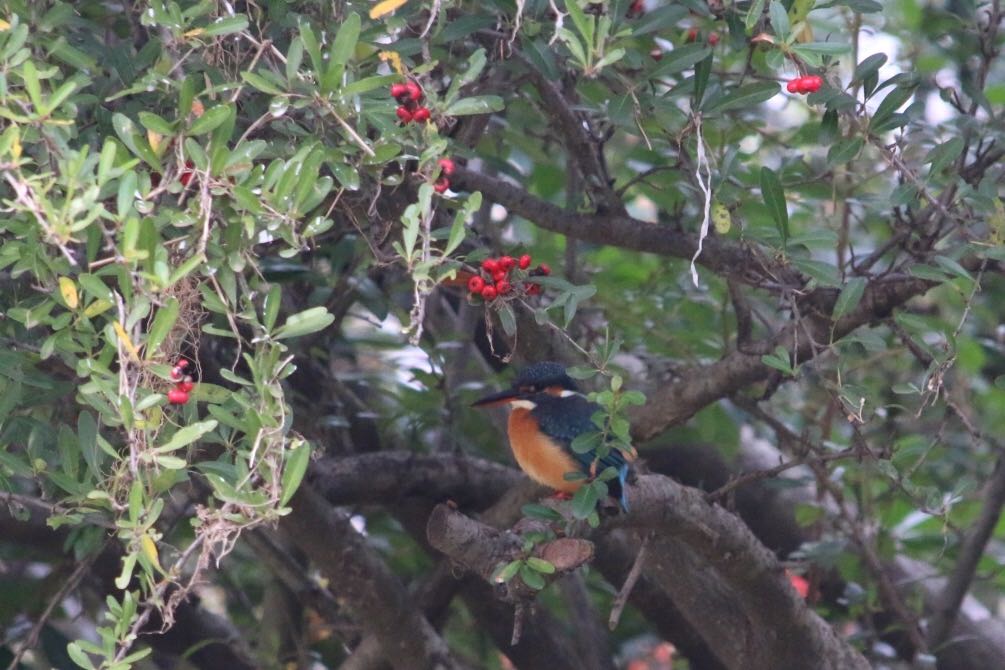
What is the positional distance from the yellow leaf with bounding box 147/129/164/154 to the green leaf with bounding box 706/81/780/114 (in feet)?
3.55

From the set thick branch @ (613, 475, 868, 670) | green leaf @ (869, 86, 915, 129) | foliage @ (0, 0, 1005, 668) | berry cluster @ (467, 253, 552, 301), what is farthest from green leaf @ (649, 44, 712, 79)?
thick branch @ (613, 475, 868, 670)

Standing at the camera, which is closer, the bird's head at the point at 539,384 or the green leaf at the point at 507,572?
the green leaf at the point at 507,572

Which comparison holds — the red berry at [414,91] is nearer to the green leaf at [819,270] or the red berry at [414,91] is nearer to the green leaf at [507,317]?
the green leaf at [507,317]

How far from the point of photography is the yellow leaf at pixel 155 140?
6.53ft

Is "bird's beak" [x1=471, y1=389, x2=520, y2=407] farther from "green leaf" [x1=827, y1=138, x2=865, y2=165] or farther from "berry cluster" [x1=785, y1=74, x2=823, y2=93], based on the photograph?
"berry cluster" [x1=785, y1=74, x2=823, y2=93]

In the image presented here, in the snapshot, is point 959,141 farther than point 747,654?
No

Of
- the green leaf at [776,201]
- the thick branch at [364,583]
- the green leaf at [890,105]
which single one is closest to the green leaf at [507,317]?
the green leaf at [776,201]

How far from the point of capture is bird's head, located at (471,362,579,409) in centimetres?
346

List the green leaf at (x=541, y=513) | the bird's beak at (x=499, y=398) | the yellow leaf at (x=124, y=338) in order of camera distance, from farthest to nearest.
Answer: the bird's beak at (x=499, y=398) < the green leaf at (x=541, y=513) < the yellow leaf at (x=124, y=338)

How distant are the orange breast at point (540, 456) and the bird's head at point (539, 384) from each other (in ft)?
0.15

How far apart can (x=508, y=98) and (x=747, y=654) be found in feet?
5.07

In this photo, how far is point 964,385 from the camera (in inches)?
164

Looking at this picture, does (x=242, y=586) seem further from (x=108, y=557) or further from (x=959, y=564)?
(x=959, y=564)

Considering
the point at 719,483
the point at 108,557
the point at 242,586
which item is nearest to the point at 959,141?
the point at 719,483
